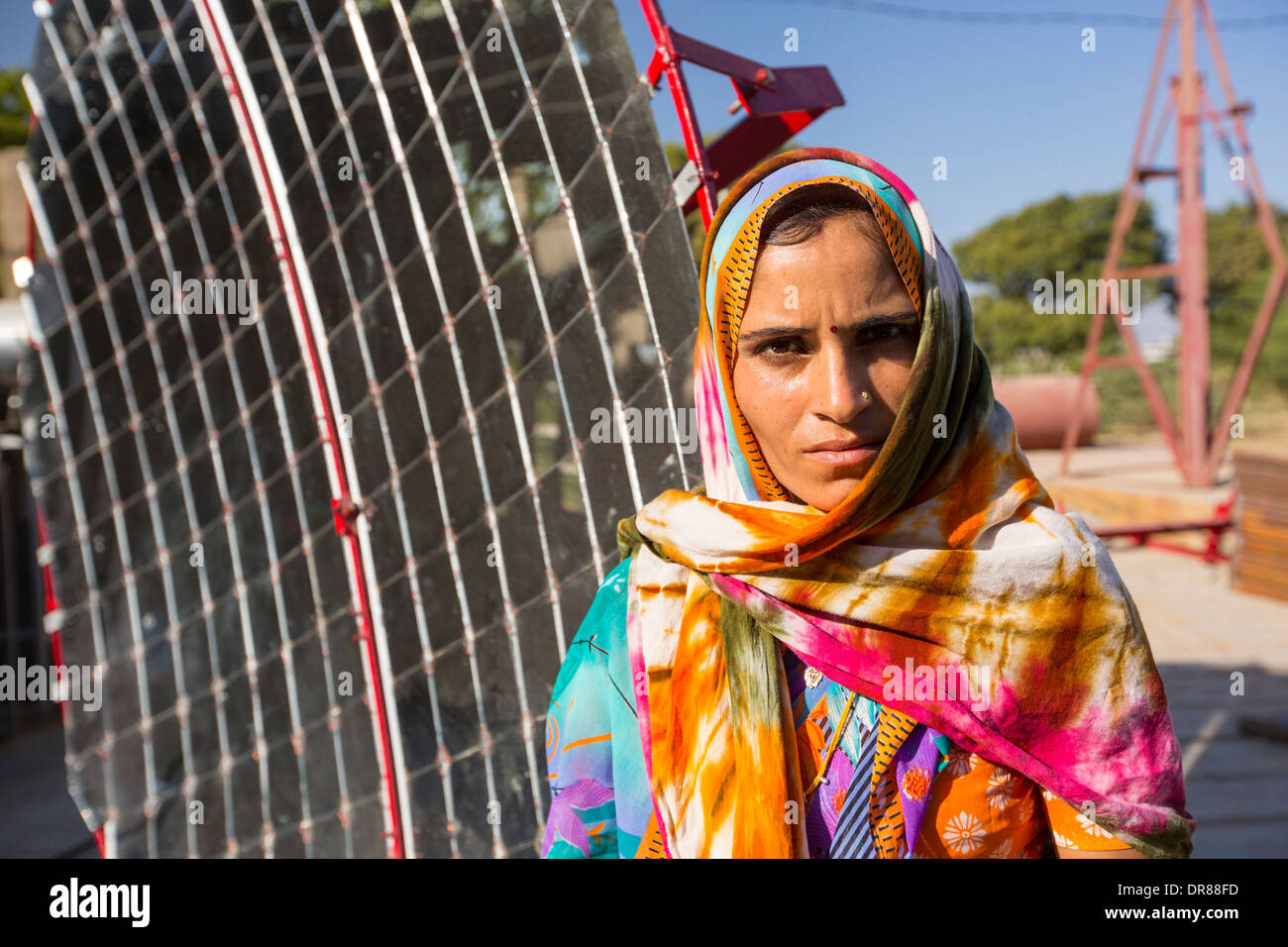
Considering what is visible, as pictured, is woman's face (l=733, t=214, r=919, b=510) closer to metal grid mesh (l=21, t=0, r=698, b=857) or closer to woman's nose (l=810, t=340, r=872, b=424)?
woman's nose (l=810, t=340, r=872, b=424)

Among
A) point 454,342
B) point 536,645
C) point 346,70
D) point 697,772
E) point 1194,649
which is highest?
point 346,70

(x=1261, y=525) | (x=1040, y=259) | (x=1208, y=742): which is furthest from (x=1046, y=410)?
(x=1040, y=259)

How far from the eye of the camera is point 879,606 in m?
1.11

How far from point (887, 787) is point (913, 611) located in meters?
0.22

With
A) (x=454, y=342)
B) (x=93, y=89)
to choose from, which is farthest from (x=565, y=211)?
(x=93, y=89)

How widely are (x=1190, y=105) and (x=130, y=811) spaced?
10479mm

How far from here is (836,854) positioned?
3.71 feet

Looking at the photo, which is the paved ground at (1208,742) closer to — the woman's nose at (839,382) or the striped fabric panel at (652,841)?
the striped fabric panel at (652,841)

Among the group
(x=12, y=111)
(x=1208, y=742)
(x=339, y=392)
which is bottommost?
(x=1208, y=742)

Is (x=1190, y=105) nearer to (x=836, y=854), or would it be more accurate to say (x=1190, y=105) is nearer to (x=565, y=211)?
(x=565, y=211)

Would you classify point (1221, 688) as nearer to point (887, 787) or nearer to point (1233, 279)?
point (887, 787)

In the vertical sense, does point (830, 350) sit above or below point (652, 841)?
above

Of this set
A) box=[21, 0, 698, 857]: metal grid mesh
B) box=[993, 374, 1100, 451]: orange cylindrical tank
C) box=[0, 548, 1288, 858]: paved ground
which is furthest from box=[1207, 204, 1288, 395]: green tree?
box=[21, 0, 698, 857]: metal grid mesh

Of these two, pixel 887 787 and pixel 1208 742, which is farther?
pixel 1208 742
